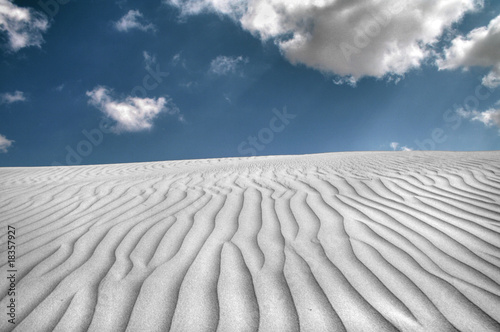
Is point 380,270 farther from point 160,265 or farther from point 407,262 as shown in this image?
point 160,265

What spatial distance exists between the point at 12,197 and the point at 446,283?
18.9 ft

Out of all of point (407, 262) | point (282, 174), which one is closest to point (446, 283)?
point (407, 262)

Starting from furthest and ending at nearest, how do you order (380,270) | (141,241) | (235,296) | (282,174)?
(282,174)
(141,241)
(380,270)
(235,296)

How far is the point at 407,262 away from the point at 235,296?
1284 mm

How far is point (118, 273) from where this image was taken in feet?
6.53

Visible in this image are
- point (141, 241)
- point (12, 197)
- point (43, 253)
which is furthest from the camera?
point (12, 197)

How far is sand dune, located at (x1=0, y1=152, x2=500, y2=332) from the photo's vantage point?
1540 mm

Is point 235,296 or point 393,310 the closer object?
point 393,310

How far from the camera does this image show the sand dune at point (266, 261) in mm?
1540

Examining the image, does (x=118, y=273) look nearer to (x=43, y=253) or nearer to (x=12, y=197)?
(x=43, y=253)

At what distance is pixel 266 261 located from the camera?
6.78ft

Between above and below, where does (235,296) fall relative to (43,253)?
below

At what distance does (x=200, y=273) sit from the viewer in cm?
195

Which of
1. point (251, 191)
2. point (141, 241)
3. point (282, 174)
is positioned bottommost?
point (141, 241)
